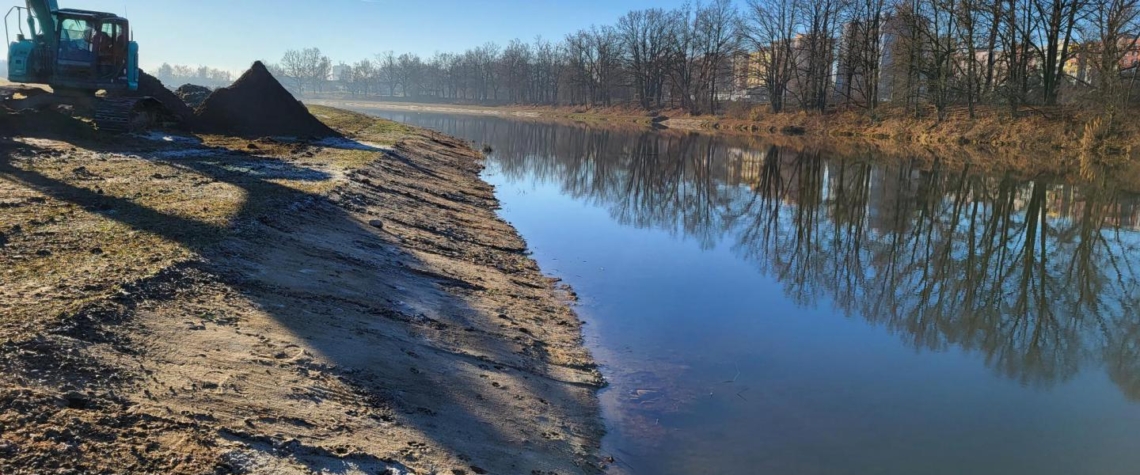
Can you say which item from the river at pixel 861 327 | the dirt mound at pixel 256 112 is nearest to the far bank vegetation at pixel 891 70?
the river at pixel 861 327

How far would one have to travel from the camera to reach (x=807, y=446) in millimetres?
6422

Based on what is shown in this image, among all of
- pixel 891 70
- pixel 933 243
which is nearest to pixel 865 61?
pixel 891 70

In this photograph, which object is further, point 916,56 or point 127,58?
point 916,56

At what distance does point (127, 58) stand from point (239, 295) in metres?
19.4

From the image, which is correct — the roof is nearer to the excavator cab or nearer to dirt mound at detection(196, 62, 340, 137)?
the excavator cab

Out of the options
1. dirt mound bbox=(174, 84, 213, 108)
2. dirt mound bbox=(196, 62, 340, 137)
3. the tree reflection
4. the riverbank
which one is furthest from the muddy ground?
the riverbank

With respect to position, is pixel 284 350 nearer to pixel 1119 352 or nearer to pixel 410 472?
pixel 410 472

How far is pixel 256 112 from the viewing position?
82.3 feet

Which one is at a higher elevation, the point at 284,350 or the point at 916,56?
the point at 916,56

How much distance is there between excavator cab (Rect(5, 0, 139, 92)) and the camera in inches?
788

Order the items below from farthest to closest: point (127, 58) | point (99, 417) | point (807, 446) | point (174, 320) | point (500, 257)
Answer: point (127, 58) → point (500, 257) → point (807, 446) → point (174, 320) → point (99, 417)

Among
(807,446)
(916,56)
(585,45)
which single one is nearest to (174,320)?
(807,446)

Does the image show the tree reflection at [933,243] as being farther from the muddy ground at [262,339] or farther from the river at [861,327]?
the muddy ground at [262,339]

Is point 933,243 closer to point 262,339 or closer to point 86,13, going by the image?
point 262,339
